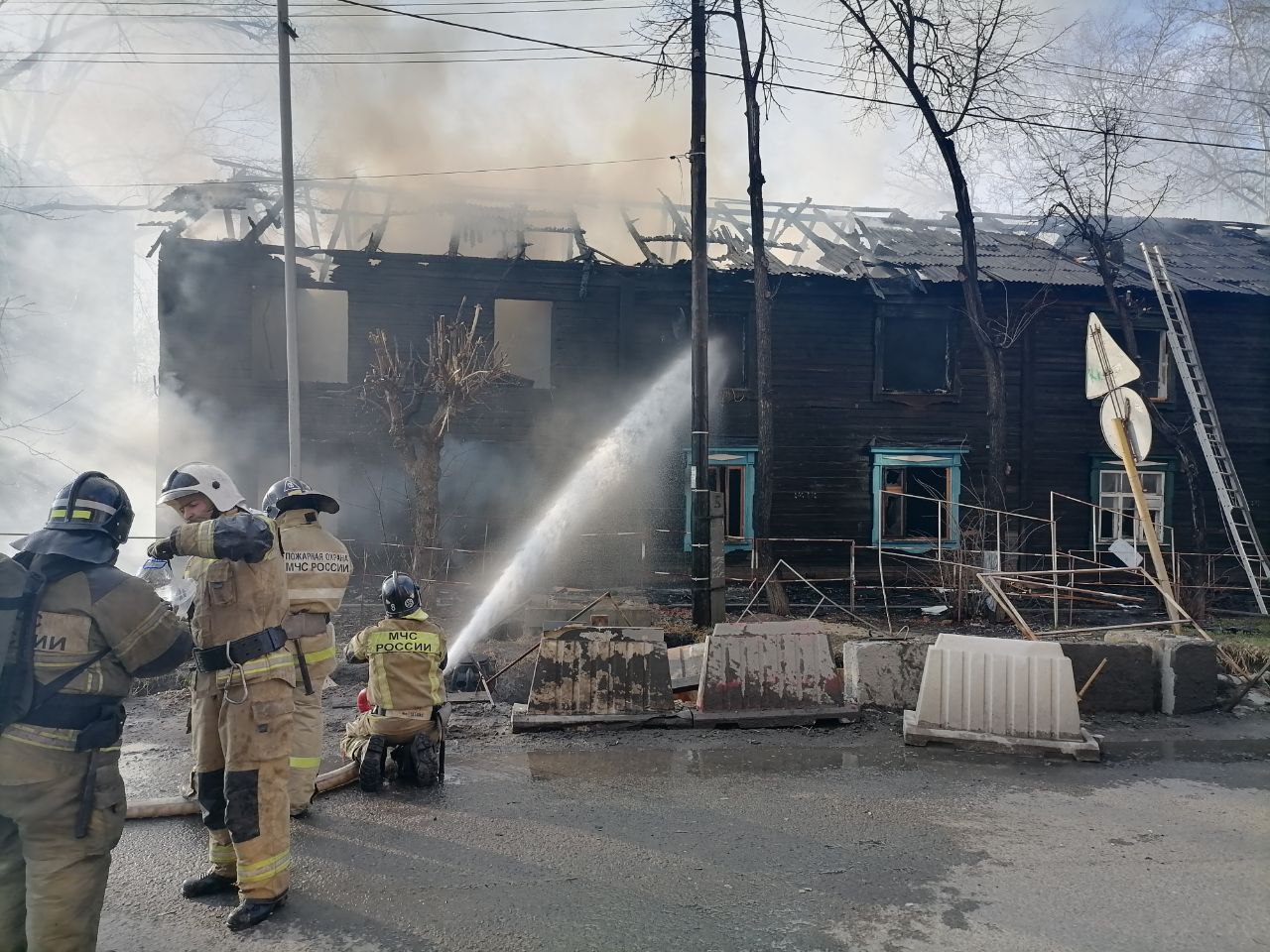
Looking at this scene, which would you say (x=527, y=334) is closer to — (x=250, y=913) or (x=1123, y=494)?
(x=1123, y=494)

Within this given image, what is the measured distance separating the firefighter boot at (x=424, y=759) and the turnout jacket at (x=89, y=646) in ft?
7.23

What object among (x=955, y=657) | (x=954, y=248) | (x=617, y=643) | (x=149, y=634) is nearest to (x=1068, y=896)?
(x=955, y=657)

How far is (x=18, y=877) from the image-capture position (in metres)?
2.86

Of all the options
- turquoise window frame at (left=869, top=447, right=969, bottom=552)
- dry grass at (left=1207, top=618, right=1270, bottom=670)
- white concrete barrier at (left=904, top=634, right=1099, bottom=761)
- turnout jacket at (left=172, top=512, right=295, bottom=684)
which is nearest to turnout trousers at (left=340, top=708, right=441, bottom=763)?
turnout jacket at (left=172, top=512, right=295, bottom=684)

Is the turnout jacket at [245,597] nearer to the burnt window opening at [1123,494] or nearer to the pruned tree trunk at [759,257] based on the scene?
the pruned tree trunk at [759,257]

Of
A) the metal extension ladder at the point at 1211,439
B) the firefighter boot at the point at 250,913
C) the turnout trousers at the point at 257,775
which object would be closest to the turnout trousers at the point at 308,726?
the turnout trousers at the point at 257,775

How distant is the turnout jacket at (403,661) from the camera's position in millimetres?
5039

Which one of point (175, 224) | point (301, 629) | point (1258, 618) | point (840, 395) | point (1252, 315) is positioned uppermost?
point (175, 224)

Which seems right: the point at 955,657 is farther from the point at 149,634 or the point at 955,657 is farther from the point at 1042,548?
the point at 1042,548

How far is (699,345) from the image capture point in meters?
10.6

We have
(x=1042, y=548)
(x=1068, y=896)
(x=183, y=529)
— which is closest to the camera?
(x=183, y=529)

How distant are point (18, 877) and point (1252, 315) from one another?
22595mm

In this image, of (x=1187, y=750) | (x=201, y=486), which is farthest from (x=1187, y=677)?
(x=201, y=486)

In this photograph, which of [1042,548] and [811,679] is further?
[1042,548]
